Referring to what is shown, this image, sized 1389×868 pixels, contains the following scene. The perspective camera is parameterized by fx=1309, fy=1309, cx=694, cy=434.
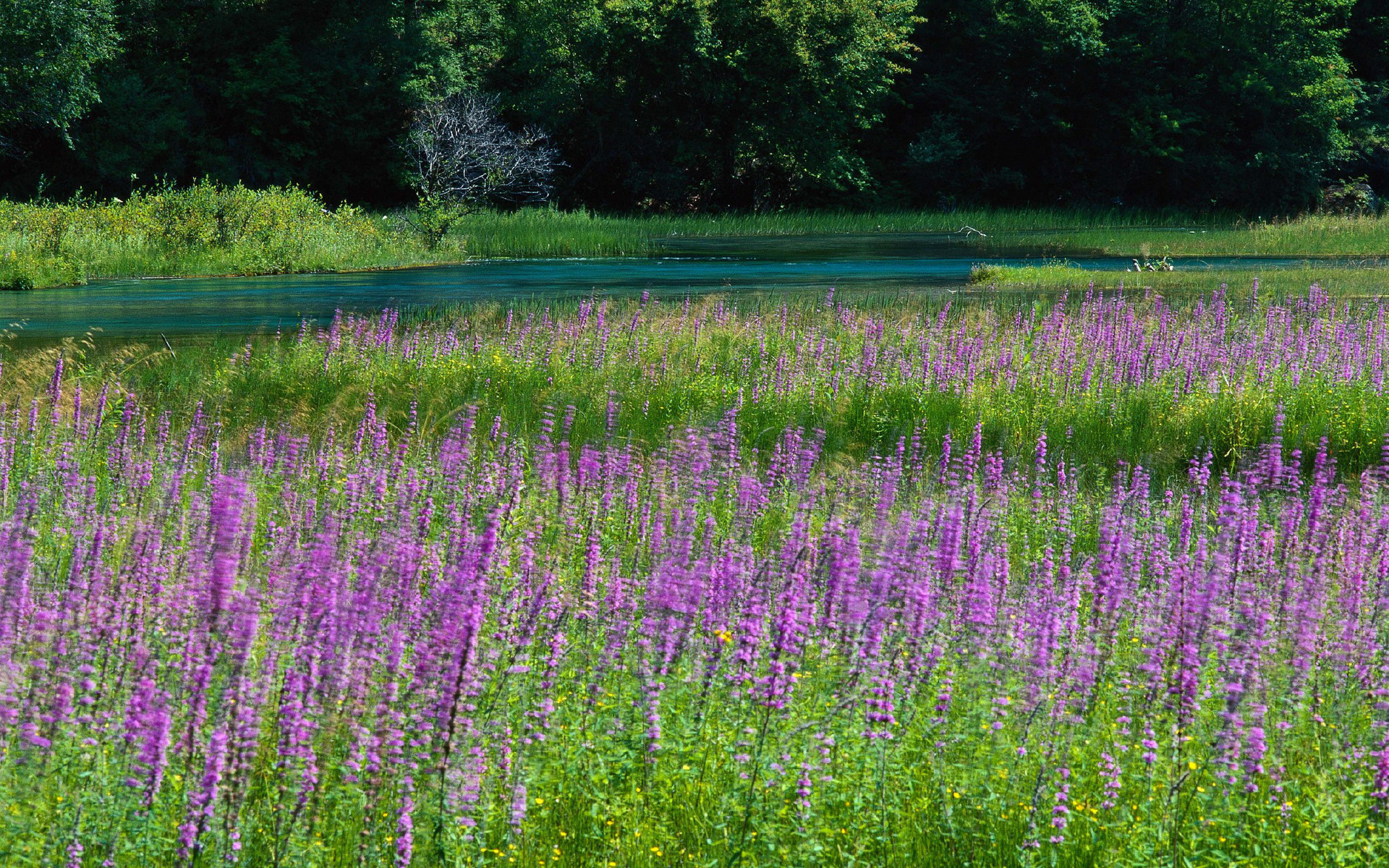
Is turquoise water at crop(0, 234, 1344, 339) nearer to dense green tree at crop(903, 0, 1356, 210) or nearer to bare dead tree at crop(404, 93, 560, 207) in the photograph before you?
bare dead tree at crop(404, 93, 560, 207)

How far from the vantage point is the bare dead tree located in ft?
163

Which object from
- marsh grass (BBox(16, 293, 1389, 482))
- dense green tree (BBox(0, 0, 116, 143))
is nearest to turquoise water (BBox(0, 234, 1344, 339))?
marsh grass (BBox(16, 293, 1389, 482))

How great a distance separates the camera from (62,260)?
31703 millimetres

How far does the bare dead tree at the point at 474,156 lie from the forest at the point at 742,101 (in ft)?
9.96

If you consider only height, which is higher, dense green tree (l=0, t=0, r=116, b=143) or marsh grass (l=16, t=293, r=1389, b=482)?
dense green tree (l=0, t=0, r=116, b=143)

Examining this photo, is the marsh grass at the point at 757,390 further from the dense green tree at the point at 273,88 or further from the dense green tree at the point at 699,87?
the dense green tree at the point at 273,88

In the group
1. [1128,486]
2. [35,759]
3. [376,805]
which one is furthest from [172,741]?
[1128,486]

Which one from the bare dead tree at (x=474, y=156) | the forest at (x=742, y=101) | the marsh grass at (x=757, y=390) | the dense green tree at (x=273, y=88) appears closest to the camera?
the marsh grass at (x=757, y=390)

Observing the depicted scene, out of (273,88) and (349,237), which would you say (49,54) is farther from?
(349,237)

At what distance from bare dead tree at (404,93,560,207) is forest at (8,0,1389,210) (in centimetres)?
304

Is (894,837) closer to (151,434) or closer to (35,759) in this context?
(35,759)

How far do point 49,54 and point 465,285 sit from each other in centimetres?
3215

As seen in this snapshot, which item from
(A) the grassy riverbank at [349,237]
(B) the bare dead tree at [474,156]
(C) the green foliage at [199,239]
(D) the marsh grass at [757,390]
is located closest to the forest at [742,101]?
(B) the bare dead tree at [474,156]

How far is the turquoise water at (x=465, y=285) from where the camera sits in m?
23.2
